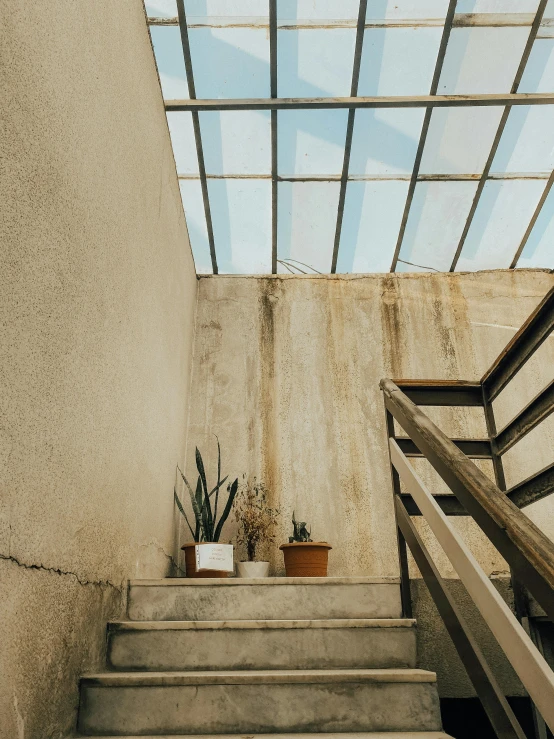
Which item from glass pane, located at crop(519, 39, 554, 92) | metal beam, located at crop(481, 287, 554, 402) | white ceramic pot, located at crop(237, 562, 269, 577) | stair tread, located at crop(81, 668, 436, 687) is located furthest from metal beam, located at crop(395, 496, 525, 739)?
glass pane, located at crop(519, 39, 554, 92)

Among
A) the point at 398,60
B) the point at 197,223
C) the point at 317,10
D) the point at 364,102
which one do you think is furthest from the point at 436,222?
the point at 197,223

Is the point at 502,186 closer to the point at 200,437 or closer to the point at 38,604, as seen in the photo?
the point at 200,437

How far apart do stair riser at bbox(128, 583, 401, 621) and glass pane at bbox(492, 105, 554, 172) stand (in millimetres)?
3537

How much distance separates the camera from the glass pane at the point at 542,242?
4781 millimetres

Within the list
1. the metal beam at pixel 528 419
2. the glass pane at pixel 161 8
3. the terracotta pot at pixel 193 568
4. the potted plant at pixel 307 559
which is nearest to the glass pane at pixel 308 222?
the glass pane at pixel 161 8

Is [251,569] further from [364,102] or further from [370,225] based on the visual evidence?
[364,102]

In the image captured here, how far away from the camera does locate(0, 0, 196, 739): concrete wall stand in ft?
4.61

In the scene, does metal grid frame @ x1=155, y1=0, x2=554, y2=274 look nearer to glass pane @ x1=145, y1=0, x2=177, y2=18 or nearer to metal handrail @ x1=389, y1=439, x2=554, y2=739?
glass pane @ x1=145, y1=0, x2=177, y2=18

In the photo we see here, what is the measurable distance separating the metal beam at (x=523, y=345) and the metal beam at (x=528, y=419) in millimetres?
164

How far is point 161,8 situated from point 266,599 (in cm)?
356

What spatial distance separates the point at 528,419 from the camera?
1.97m

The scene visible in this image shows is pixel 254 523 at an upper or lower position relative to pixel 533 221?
lower

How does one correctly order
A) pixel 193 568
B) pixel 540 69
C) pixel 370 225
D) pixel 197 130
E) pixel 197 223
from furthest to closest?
pixel 370 225 < pixel 197 223 < pixel 197 130 < pixel 540 69 < pixel 193 568

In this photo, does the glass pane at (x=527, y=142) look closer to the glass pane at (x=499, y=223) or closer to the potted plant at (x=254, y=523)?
the glass pane at (x=499, y=223)
